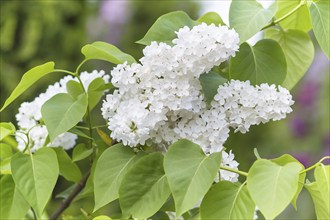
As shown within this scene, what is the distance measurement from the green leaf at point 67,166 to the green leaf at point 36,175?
109 mm

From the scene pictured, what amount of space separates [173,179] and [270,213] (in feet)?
0.40

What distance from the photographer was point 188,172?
705 mm

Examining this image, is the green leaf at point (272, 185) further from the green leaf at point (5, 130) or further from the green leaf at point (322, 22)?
the green leaf at point (5, 130)

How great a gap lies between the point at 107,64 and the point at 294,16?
461cm

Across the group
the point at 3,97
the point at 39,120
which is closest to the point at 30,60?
the point at 3,97

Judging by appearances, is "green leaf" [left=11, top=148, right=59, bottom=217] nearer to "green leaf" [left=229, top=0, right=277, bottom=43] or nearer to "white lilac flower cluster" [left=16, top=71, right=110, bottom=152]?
"white lilac flower cluster" [left=16, top=71, right=110, bottom=152]

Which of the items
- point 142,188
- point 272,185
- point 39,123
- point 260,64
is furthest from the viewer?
point 39,123

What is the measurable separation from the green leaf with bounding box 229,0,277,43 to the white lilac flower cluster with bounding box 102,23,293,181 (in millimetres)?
49

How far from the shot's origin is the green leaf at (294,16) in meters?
0.98

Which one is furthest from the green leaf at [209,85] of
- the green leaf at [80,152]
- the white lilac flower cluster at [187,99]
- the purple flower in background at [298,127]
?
the purple flower in background at [298,127]

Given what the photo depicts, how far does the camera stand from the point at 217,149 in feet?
2.52

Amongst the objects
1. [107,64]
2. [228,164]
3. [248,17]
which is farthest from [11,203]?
[107,64]

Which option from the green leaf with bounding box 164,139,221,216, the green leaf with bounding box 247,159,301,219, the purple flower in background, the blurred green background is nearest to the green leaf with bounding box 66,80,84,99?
the green leaf with bounding box 164,139,221,216

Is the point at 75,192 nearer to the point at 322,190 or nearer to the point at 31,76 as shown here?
the point at 31,76
